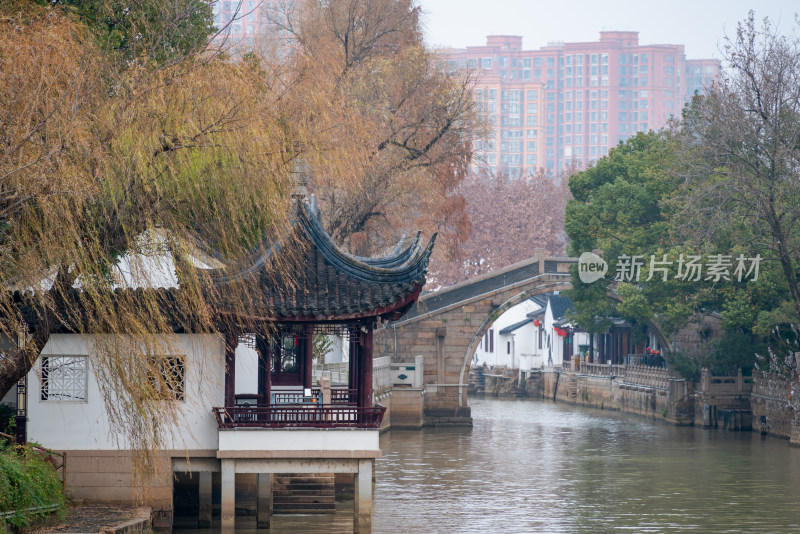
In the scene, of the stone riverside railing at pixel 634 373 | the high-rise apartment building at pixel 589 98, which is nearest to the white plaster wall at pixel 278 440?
the stone riverside railing at pixel 634 373

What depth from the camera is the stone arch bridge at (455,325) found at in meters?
42.4

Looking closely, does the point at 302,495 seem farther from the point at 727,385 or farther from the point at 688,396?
the point at 688,396

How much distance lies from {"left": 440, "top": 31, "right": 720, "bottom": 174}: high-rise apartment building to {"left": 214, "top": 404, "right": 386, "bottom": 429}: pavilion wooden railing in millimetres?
126002

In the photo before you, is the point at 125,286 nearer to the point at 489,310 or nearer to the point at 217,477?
the point at 217,477

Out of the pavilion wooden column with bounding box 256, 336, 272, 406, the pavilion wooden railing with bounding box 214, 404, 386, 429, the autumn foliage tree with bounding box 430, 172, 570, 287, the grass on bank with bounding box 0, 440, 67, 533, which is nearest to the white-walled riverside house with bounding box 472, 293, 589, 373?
the autumn foliage tree with bounding box 430, 172, 570, 287

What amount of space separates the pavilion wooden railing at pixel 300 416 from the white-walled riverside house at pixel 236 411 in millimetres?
19

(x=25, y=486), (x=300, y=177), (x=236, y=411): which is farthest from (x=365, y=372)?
(x=25, y=486)

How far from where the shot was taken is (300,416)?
17.2 meters

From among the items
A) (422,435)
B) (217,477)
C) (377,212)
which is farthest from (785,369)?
(217,477)

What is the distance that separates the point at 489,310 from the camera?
142 feet

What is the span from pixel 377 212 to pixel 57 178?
49.7 ft

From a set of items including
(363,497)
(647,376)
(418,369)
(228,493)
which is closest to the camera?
(228,493)

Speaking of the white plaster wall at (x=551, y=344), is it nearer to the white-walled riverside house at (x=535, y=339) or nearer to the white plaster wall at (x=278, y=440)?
the white-walled riverside house at (x=535, y=339)

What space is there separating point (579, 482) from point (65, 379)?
13.2 meters
